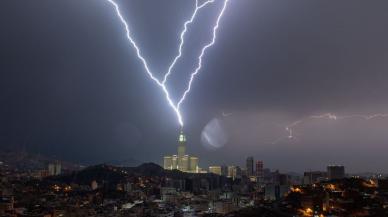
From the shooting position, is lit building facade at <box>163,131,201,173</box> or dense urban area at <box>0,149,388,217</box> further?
lit building facade at <box>163,131,201,173</box>

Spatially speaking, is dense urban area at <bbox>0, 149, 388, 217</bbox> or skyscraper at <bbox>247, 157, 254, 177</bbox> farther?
skyscraper at <bbox>247, 157, 254, 177</bbox>

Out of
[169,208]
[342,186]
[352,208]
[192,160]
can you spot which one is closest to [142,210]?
[169,208]

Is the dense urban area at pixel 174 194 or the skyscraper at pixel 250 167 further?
the skyscraper at pixel 250 167

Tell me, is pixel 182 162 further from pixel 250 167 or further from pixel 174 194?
pixel 174 194

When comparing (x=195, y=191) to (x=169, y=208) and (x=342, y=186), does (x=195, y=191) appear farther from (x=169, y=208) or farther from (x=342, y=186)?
(x=342, y=186)

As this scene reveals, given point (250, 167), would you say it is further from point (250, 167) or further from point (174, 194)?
point (174, 194)

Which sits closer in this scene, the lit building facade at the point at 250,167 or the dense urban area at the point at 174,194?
the dense urban area at the point at 174,194

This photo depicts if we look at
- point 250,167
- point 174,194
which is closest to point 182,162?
point 250,167

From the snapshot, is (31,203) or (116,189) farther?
(116,189)

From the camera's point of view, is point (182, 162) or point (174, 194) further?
point (182, 162)

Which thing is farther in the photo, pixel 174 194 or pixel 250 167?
pixel 250 167

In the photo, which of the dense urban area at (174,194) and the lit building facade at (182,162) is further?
the lit building facade at (182,162)
